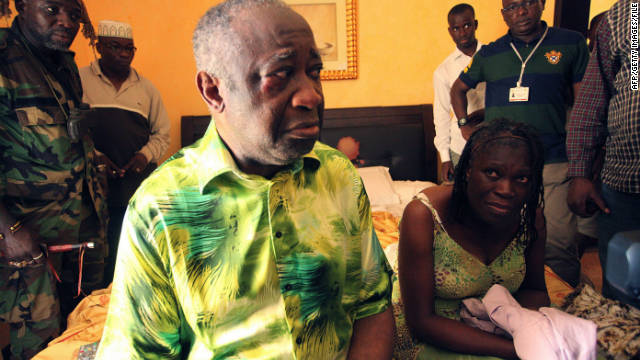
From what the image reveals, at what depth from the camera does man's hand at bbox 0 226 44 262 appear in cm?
153

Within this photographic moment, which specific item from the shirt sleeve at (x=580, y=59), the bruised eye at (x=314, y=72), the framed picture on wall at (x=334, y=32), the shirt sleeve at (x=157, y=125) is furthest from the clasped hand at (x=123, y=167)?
the shirt sleeve at (x=580, y=59)

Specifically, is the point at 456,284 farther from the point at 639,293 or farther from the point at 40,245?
the point at 40,245

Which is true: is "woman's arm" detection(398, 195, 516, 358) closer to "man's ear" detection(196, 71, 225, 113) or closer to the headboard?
"man's ear" detection(196, 71, 225, 113)

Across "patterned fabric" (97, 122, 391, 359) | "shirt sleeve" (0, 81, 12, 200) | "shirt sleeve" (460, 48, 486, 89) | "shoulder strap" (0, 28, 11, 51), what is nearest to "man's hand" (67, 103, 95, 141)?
"shirt sleeve" (0, 81, 12, 200)

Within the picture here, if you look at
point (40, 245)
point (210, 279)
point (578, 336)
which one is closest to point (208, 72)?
point (210, 279)

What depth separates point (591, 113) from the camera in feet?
5.39

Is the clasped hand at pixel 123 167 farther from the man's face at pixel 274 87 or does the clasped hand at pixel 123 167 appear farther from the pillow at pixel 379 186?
the man's face at pixel 274 87

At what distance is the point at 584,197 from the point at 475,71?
102 cm

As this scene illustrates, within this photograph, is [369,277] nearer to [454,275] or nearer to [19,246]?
[454,275]

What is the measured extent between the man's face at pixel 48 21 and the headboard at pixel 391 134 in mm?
2074

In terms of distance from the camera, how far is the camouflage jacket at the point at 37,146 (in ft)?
5.34

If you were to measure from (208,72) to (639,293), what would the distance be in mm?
764

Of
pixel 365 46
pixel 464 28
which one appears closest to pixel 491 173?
pixel 464 28

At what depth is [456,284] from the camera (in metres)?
1.29
